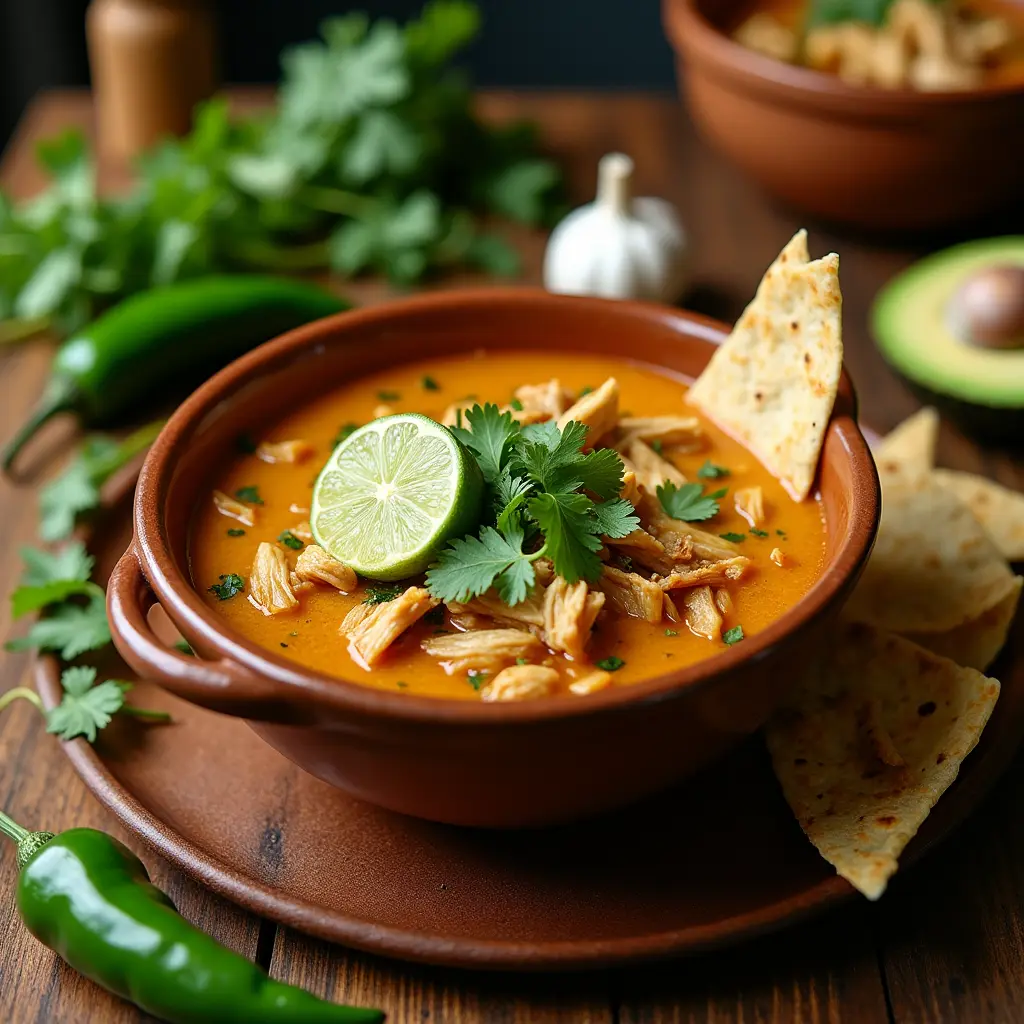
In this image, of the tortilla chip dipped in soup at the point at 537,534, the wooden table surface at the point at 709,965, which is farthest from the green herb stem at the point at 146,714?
the tortilla chip dipped in soup at the point at 537,534

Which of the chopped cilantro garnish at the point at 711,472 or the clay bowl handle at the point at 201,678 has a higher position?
the clay bowl handle at the point at 201,678

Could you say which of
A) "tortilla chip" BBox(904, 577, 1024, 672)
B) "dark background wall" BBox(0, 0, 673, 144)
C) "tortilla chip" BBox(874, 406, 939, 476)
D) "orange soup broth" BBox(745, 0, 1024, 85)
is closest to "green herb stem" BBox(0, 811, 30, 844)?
"tortilla chip" BBox(904, 577, 1024, 672)

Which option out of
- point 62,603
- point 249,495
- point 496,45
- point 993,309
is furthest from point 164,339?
point 496,45

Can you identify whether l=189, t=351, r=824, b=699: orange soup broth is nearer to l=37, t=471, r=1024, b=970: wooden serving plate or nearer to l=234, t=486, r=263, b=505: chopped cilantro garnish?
l=234, t=486, r=263, b=505: chopped cilantro garnish

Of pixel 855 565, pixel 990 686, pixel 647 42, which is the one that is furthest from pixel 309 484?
pixel 647 42

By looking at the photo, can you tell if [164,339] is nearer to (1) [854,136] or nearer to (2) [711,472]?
(2) [711,472]

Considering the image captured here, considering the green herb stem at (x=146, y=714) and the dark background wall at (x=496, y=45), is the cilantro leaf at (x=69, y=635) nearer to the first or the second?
the green herb stem at (x=146, y=714)
